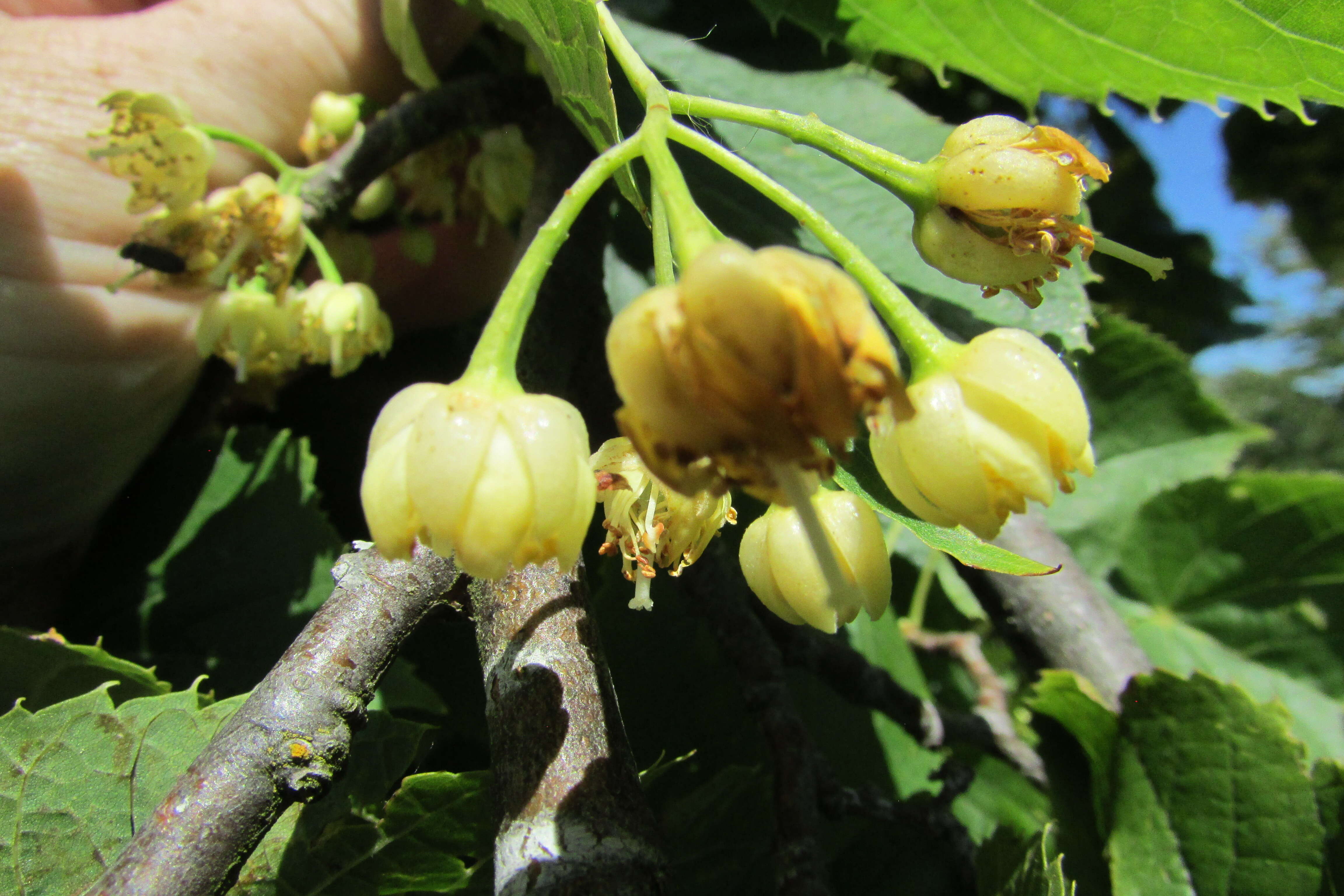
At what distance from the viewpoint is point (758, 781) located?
147 centimetres

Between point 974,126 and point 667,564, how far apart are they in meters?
0.56

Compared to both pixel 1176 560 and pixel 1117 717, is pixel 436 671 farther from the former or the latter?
pixel 1176 560

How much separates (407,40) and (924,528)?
144cm

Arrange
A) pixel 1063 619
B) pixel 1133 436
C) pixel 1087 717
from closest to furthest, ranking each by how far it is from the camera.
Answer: pixel 1087 717 < pixel 1063 619 < pixel 1133 436

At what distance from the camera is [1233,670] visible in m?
2.27

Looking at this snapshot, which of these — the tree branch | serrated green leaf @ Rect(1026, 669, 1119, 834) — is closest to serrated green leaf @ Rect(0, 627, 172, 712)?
the tree branch

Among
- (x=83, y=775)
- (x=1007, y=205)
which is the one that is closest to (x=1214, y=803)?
(x=1007, y=205)

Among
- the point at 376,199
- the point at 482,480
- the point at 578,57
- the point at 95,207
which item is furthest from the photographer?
the point at 376,199

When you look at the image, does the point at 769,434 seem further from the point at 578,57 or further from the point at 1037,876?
the point at 1037,876

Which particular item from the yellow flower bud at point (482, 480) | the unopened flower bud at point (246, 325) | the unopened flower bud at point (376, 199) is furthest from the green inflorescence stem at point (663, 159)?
the unopened flower bud at point (376, 199)

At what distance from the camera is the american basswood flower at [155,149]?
4.77 ft

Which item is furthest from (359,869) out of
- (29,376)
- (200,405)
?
(200,405)

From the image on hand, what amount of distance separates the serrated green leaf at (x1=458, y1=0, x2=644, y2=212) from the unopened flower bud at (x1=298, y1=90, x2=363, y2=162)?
0.89 meters

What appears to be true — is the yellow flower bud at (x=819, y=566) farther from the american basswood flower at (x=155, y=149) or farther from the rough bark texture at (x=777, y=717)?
the american basswood flower at (x=155, y=149)
